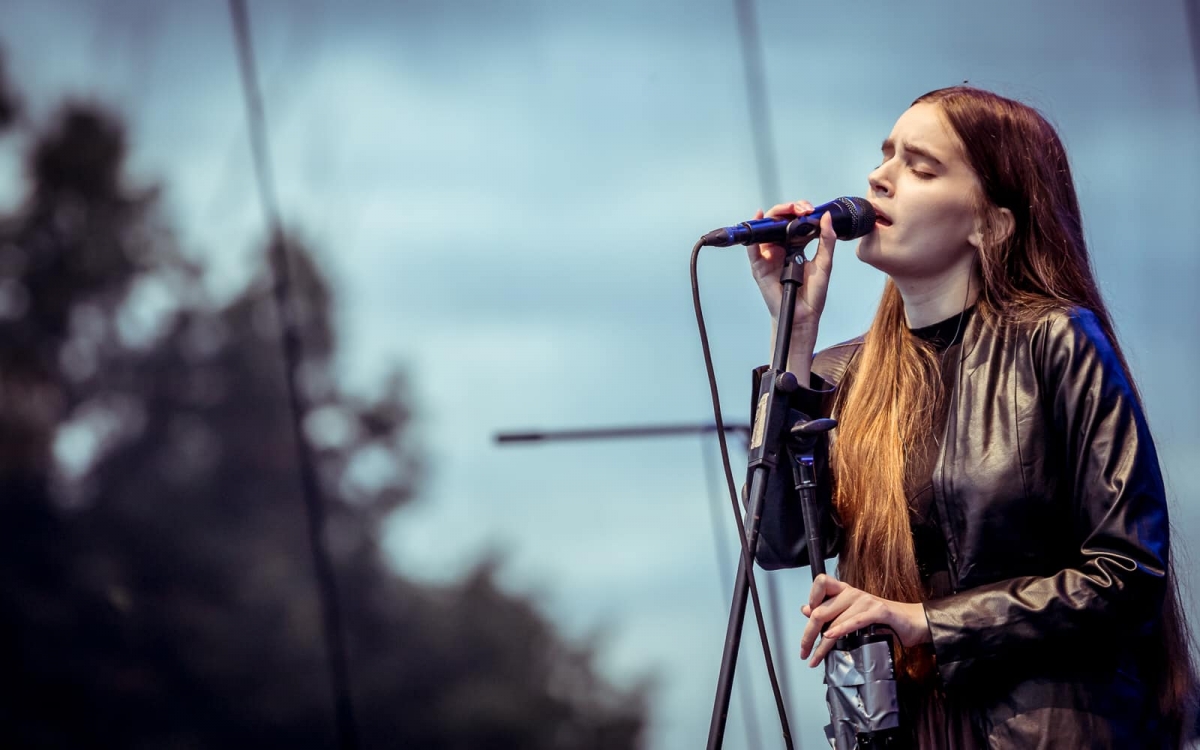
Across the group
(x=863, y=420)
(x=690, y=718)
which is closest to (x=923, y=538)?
(x=863, y=420)

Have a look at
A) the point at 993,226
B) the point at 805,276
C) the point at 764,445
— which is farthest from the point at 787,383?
the point at 993,226

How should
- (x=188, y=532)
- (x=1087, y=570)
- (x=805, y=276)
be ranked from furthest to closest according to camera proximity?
(x=188, y=532) < (x=805, y=276) < (x=1087, y=570)

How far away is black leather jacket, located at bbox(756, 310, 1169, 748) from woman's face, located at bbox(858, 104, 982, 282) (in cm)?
14

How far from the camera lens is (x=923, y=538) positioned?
132 centimetres

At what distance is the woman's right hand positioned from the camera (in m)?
1.28

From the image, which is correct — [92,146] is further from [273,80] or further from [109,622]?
[109,622]

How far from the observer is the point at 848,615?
1173 millimetres

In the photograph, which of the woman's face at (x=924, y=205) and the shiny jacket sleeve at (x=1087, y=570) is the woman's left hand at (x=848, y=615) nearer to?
the shiny jacket sleeve at (x=1087, y=570)

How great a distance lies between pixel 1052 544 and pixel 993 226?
1.31ft

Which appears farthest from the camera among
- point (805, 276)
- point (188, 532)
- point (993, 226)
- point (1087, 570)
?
point (188, 532)

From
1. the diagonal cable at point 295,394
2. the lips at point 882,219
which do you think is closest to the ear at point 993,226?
the lips at point 882,219

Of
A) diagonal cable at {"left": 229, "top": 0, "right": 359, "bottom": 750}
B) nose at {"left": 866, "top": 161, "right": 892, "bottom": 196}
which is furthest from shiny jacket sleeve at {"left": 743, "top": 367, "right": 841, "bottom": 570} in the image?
diagonal cable at {"left": 229, "top": 0, "right": 359, "bottom": 750}

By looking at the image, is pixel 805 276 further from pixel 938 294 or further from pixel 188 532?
pixel 188 532

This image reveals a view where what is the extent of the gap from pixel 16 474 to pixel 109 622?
48cm
